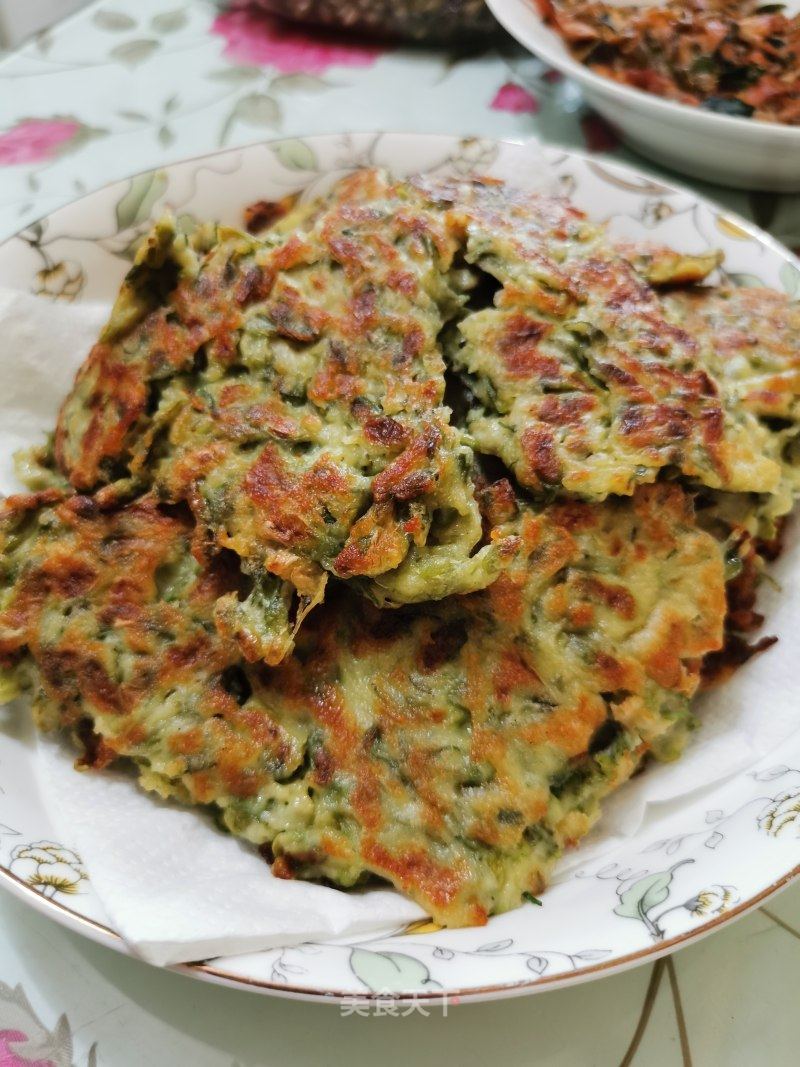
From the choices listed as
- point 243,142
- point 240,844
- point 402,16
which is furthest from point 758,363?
point 402,16

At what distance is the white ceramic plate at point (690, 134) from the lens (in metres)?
2.38

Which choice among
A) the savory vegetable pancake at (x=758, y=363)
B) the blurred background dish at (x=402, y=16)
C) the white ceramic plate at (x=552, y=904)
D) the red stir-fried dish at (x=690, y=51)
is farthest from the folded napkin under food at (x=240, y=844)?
the blurred background dish at (x=402, y=16)

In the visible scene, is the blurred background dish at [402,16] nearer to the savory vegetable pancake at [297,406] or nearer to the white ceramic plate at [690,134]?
the white ceramic plate at [690,134]

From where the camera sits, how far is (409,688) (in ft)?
4.82

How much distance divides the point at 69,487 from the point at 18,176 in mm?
1645

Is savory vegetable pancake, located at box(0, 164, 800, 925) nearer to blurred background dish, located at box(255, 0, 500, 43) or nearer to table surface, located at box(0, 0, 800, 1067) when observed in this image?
table surface, located at box(0, 0, 800, 1067)

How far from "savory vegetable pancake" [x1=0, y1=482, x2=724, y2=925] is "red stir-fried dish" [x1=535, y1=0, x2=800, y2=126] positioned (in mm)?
1922

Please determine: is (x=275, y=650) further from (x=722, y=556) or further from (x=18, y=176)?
(x=18, y=176)

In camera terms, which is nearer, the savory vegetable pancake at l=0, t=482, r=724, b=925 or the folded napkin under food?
the folded napkin under food

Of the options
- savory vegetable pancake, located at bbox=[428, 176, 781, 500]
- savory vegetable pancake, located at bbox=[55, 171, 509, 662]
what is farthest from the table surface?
savory vegetable pancake, located at bbox=[428, 176, 781, 500]

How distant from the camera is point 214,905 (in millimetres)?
1312

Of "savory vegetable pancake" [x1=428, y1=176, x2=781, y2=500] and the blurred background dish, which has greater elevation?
the blurred background dish

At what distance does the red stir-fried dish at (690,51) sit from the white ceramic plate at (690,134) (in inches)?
5.9

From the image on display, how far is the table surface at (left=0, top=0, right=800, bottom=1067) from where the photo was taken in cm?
140
